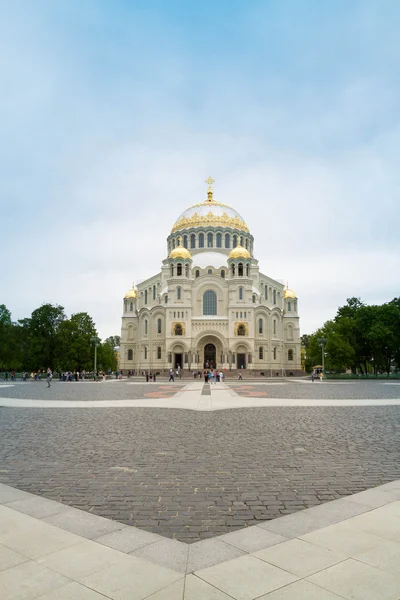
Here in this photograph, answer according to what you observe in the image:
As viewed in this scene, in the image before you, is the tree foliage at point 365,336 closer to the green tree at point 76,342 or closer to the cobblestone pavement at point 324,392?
the cobblestone pavement at point 324,392

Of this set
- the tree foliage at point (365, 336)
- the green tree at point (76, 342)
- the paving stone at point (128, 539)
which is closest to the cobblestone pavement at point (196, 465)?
the paving stone at point (128, 539)

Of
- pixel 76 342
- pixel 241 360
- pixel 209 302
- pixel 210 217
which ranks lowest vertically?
pixel 241 360

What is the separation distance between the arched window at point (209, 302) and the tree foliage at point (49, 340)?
17.1 metres

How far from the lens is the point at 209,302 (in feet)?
230

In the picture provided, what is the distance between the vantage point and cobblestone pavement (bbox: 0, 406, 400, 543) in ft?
19.7

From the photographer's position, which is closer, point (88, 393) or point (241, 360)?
point (88, 393)

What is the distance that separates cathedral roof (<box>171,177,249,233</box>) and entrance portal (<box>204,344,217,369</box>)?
22.8 metres

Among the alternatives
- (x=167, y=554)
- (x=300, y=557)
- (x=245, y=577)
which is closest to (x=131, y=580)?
(x=167, y=554)

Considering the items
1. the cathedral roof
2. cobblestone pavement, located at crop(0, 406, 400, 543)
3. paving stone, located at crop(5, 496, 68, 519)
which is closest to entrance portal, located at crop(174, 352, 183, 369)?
the cathedral roof

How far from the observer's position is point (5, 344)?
225 ft

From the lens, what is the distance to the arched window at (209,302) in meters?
69.9

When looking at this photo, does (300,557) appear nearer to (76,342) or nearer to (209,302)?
(76,342)

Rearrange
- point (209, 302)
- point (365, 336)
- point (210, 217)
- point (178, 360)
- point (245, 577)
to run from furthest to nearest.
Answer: point (210, 217) → point (209, 302) → point (178, 360) → point (365, 336) → point (245, 577)

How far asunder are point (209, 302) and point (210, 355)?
8.18 metres
